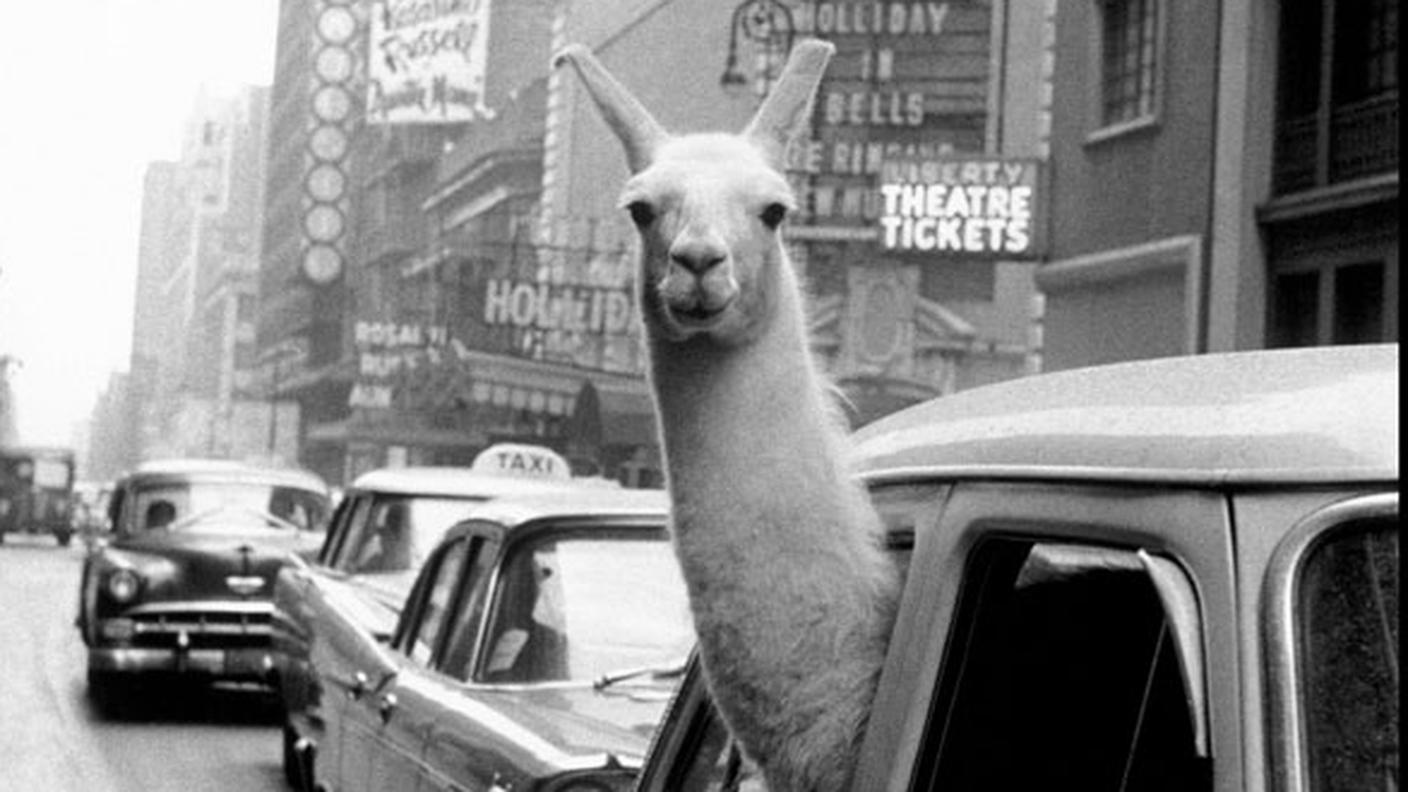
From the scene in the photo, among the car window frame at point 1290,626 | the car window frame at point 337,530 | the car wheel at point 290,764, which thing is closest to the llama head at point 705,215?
the car window frame at point 1290,626

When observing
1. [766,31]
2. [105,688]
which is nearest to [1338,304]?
[105,688]

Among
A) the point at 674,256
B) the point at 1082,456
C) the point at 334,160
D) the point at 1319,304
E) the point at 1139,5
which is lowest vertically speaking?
the point at 1082,456

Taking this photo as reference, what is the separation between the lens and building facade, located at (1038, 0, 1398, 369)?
2238 centimetres

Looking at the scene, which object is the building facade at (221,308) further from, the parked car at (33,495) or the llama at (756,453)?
the llama at (756,453)

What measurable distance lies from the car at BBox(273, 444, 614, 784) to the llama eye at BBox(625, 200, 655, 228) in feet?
25.8

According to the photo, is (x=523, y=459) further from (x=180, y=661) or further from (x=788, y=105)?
(x=788, y=105)

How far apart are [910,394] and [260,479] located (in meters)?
27.0

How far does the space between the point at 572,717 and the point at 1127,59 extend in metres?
21.0

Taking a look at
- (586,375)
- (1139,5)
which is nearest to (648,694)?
(1139,5)

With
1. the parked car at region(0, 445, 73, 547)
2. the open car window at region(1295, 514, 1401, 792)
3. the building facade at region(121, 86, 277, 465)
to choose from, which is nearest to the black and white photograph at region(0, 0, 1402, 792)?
the open car window at region(1295, 514, 1401, 792)

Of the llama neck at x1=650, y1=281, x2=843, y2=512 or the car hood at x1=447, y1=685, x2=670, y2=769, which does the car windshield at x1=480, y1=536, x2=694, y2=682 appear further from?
the llama neck at x1=650, y1=281, x2=843, y2=512

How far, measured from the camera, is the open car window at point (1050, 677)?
3123mm

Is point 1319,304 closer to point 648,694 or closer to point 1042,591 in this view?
point 648,694

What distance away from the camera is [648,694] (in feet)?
24.5
